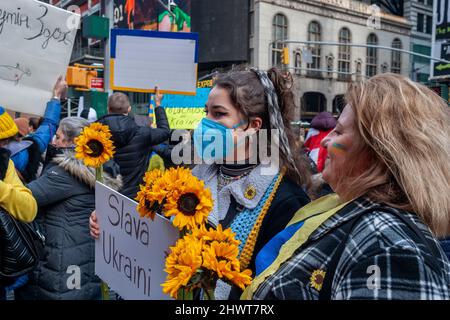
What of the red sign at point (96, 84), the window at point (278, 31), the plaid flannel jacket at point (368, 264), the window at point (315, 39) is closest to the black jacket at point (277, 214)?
the plaid flannel jacket at point (368, 264)

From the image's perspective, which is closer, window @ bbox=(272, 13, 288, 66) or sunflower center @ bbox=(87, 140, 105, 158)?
sunflower center @ bbox=(87, 140, 105, 158)

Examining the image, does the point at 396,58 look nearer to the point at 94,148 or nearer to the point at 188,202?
the point at 94,148

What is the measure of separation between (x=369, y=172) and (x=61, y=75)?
10.2 ft

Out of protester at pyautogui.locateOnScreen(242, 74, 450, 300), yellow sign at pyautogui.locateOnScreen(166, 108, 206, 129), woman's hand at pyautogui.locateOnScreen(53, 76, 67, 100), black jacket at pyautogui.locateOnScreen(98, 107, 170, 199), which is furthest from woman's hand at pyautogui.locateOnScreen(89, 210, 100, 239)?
yellow sign at pyautogui.locateOnScreen(166, 108, 206, 129)

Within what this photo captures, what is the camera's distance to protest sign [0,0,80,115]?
3.51 meters

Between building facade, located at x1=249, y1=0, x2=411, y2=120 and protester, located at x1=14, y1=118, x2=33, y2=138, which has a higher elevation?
building facade, located at x1=249, y1=0, x2=411, y2=120

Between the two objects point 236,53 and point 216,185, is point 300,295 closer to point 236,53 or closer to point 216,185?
point 216,185

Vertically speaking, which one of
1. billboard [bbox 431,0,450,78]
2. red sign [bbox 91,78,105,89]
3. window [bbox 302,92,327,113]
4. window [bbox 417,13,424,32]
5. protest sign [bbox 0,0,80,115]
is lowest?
protest sign [bbox 0,0,80,115]

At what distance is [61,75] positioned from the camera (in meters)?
3.70

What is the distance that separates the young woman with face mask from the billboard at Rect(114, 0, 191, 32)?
95.4ft

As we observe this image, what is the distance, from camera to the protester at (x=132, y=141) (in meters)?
4.46

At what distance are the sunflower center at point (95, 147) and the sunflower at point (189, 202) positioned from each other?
1.06 m

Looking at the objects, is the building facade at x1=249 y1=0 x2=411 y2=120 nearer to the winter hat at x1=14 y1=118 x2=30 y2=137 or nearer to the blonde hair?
the winter hat at x1=14 y1=118 x2=30 y2=137
